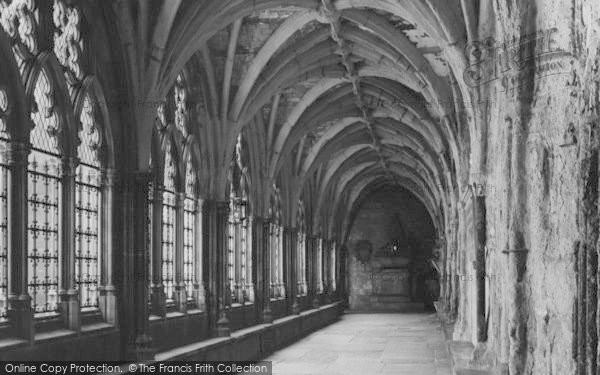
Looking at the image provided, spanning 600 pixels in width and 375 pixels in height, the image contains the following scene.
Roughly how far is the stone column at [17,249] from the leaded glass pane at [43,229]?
0.55 metres

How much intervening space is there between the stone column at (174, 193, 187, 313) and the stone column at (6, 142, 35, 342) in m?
5.43

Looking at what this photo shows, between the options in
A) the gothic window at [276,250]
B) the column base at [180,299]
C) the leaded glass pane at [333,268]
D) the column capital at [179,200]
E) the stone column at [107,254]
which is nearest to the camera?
the stone column at [107,254]

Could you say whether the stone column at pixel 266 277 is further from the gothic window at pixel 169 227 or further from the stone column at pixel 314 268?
the stone column at pixel 314 268

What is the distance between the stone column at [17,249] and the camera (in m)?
8.45

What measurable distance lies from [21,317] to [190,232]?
6.56 m

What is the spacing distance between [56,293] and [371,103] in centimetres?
1347

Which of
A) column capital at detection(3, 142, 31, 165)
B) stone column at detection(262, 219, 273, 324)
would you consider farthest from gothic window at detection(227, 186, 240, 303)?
column capital at detection(3, 142, 31, 165)

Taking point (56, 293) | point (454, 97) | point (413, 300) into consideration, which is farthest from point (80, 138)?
point (413, 300)

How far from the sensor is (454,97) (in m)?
14.6

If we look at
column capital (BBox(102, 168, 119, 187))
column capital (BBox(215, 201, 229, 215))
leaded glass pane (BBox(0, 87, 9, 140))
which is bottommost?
column capital (BBox(215, 201, 229, 215))

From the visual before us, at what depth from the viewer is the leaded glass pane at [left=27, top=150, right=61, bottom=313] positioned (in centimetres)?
926

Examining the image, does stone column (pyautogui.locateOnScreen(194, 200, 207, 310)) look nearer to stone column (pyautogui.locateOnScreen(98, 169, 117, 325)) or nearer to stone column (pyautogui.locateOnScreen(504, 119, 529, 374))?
stone column (pyautogui.locateOnScreen(98, 169, 117, 325))

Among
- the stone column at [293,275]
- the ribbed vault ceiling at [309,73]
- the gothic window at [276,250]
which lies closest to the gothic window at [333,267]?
the ribbed vault ceiling at [309,73]

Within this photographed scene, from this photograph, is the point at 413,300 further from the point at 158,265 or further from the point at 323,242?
the point at 158,265
